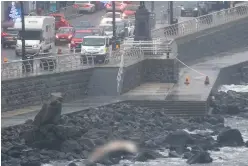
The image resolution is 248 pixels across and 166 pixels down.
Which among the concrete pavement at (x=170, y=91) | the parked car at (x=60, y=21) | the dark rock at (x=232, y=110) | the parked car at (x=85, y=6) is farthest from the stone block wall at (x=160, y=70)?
the parked car at (x=85, y=6)

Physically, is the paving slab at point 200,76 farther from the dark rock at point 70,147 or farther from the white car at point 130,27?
the dark rock at point 70,147

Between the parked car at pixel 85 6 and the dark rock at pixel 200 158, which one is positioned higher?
the parked car at pixel 85 6

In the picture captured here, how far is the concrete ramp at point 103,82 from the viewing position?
39.4 m

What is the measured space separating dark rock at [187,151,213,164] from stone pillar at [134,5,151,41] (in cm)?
1182

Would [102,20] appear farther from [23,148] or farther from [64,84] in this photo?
[23,148]

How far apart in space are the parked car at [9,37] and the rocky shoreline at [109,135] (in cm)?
1194

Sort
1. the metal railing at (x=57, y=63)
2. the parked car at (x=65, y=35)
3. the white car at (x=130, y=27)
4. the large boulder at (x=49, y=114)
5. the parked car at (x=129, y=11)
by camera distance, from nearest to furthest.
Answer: the large boulder at (x=49, y=114) → the metal railing at (x=57, y=63) → the parked car at (x=65, y=35) → the white car at (x=130, y=27) → the parked car at (x=129, y=11)

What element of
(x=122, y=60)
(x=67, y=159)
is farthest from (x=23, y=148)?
(x=122, y=60)

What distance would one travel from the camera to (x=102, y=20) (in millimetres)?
55656

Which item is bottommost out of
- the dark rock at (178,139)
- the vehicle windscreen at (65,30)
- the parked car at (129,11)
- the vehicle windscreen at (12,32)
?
the dark rock at (178,139)

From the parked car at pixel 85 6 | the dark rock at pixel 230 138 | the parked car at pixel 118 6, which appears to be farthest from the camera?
the parked car at pixel 85 6

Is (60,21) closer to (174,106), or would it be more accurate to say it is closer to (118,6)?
(118,6)

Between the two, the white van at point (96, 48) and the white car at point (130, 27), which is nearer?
the white van at point (96, 48)

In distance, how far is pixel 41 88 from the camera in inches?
1455
